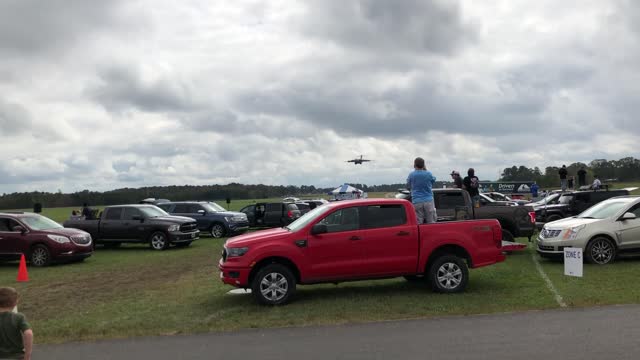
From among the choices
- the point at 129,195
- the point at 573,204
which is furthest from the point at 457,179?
the point at 129,195

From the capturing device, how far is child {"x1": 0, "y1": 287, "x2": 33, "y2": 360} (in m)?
4.43

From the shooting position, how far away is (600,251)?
1323cm

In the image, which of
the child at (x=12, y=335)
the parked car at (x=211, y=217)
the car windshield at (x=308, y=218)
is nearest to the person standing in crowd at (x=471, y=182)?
the car windshield at (x=308, y=218)

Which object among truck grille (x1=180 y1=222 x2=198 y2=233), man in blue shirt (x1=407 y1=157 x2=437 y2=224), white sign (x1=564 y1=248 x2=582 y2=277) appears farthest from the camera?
truck grille (x1=180 y1=222 x2=198 y2=233)

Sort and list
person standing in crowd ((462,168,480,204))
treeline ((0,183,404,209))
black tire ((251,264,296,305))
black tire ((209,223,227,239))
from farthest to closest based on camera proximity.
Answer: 1. treeline ((0,183,404,209))
2. black tire ((209,223,227,239))
3. person standing in crowd ((462,168,480,204))
4. black tire ((251,264,296,305))

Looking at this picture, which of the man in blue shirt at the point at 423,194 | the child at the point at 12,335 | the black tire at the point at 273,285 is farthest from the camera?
the man in blue shirt at the point at 423,194

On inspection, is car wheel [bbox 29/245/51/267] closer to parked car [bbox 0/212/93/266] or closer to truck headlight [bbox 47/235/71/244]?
parked car [bbox 0/212/93/266]

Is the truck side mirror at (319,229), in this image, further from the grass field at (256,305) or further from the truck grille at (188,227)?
the truck grille at (188,227)

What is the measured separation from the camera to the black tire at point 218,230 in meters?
27.9

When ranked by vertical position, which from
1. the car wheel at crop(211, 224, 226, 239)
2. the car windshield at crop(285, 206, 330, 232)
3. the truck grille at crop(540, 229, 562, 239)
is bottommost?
the car wheel at crop(211, 224, 226, 239)

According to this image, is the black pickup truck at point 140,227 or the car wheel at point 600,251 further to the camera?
the black pickup truck at point 140,227

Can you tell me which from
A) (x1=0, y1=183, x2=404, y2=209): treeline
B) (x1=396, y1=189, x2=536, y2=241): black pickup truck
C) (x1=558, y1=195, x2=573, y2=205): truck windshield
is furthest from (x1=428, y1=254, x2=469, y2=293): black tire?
(x1=0, y1=183, x2=404, y2=209): treeline

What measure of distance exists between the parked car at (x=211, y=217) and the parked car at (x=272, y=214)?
157 centimetres

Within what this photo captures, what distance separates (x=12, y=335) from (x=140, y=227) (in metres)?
18.9
